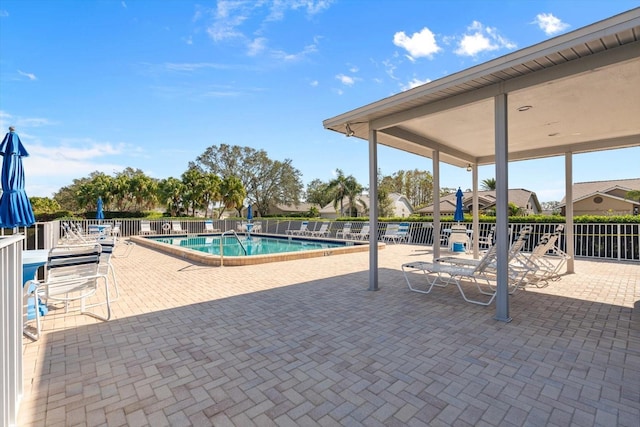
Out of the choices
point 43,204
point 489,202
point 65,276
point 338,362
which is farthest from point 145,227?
point 489,202

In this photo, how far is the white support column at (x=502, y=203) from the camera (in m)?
3.85

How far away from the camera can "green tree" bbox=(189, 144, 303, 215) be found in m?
40.1

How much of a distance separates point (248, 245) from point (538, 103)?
522 inches

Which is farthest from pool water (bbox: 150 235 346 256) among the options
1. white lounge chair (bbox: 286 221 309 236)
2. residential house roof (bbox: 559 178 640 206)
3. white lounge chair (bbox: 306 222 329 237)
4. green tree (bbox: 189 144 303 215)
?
green tree (bbox: 189 144 303 215)

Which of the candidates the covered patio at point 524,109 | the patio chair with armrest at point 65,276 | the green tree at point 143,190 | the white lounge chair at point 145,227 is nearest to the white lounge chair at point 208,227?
the white lounge chair at point 145,227

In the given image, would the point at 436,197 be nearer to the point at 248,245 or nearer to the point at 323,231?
the point at 323,231

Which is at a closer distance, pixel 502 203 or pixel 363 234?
pixel 502 203

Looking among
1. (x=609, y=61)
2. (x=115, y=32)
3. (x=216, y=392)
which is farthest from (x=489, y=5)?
(x=115, y=32)

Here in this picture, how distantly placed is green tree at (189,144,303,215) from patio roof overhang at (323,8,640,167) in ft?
117

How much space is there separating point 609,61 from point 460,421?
11.7 feet

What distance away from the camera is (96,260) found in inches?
150

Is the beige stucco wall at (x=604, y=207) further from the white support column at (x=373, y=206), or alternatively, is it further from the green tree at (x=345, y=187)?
the white support column at (x=373, y=206)

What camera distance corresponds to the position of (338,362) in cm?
275

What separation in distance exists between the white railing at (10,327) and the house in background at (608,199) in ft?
96.0
